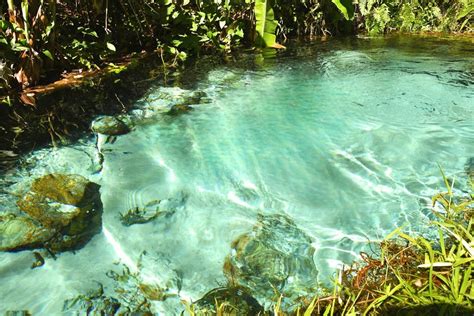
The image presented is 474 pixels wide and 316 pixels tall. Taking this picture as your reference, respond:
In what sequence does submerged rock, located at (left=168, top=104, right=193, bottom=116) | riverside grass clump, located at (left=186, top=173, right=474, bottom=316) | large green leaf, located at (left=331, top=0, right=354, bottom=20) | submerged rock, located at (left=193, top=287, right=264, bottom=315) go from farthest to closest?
large green leaf, located at (left=331, top=0, right=354, bottom=20) < submerged rock, located at (left=168, top=104, right=193, bottom=116) < submerged rock, located at (left=193, top=287, right=264, bottom=315) < riverside grass clump, located at (left=186, top=173, right=474, bottom=316)

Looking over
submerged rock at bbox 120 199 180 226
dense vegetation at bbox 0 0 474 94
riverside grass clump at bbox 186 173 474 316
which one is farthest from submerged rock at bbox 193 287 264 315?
dense vegetation at bbox 0 0 474 94

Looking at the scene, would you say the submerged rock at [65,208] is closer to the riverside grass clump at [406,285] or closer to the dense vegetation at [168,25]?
the riverside grass clump at [406,285]

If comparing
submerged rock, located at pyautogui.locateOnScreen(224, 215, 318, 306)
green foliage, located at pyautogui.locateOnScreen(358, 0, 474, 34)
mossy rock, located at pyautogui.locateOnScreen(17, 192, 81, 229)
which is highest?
green foliage, located at pyautogui.locateOnScreen(358, 0, 474, 34)

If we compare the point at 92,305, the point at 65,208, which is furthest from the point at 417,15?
the point at 92,305

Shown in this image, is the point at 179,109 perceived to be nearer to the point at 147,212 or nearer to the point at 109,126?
the point at 109,126

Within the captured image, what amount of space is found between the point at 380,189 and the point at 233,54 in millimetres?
4476

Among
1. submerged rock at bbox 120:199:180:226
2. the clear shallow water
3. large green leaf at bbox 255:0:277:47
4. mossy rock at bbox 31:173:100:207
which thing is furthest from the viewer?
large green leaf at bbox 255:0:277:47

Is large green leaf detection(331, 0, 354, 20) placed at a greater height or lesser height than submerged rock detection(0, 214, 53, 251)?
greater

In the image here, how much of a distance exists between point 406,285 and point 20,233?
212cm

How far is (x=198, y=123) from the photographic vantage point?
4.11 m

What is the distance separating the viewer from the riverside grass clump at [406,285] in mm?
1823

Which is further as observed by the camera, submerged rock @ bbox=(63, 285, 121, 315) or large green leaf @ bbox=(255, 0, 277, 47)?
large green leaf @ bbox=(255, 0, 277, 47)

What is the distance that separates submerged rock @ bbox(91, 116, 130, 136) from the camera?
3914 millimetres

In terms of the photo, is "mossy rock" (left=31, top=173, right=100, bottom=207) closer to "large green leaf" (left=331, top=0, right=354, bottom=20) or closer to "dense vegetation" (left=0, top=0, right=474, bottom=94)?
"dense vegetation" (left=0, top=0, right=474, bottom=94)
